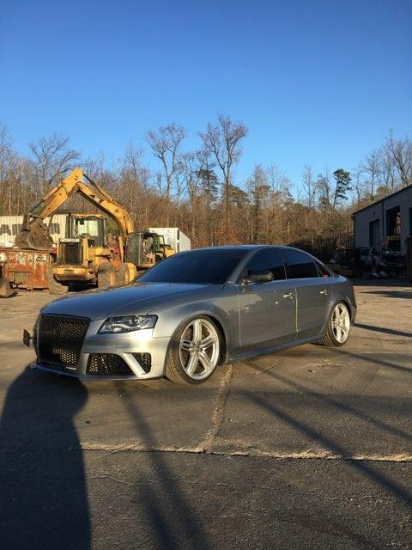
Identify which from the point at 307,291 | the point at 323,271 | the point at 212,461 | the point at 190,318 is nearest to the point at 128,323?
the point at 190,318

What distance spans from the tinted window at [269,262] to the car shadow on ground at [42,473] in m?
2.60

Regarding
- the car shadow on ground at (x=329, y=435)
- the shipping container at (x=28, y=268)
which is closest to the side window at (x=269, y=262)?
the car shadow on ground at (x=329, y=435)

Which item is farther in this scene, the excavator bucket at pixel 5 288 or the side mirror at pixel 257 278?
the excavator bucket at pixel 5 288

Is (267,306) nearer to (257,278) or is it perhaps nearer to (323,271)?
(257,278)

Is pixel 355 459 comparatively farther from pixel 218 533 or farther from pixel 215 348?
pixel 215 348

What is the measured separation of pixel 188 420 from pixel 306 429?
3.26 ft

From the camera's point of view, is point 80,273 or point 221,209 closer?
point 80,273

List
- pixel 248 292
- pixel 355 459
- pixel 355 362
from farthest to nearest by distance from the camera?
pixel 355 362, pixel 248 292, pixel 355 459

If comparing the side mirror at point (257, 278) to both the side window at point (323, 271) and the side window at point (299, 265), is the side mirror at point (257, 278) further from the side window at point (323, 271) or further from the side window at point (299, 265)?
the side window at point (323, 271)

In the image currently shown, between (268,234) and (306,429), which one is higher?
(268,234)

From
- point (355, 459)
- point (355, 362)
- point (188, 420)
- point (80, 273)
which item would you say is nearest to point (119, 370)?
point (188, 420)

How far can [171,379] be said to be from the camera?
5.43 meters

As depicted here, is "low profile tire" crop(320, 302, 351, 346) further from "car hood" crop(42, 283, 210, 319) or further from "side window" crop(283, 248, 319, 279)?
"car hood" crop(42, 283, 210, 319)

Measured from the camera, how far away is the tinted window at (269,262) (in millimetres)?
6699
